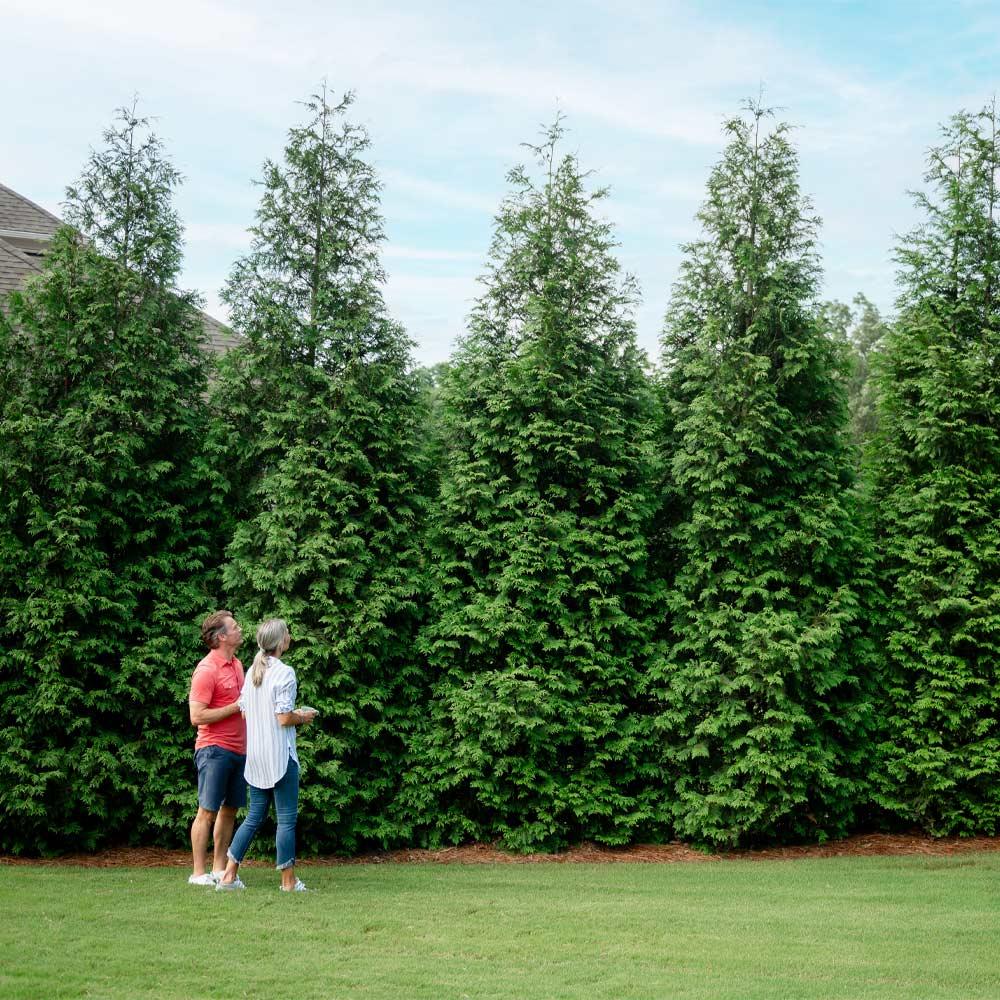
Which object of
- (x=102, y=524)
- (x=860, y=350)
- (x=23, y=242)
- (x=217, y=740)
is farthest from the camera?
(x=860, y=350)

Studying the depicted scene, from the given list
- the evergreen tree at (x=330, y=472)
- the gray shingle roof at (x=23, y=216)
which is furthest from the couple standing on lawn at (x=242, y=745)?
the gray shingle roof at (x=23, y=216)

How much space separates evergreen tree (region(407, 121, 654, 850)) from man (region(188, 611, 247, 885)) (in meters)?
2.60

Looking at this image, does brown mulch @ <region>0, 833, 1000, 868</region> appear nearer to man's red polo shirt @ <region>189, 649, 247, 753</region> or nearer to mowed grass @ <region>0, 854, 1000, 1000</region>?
mowed grass @ <region>0, 854, 1000, 1000</region>

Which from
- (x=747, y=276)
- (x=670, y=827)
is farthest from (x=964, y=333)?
(x=670, y=827)

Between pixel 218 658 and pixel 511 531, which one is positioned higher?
pixel 511 531

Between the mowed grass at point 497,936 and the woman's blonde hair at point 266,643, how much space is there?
1.44m

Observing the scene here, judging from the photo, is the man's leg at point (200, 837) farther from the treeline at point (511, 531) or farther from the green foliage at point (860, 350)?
the green foliage at point (860, 350)

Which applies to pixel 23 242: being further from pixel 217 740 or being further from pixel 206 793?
pixel 206 793

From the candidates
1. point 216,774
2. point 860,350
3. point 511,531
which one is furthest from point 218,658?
point 860,350

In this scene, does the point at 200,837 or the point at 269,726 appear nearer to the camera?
the point at 269,726

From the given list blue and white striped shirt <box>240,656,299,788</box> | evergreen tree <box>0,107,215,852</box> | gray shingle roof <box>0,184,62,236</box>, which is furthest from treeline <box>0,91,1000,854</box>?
gray shingle roof <box>0,184,62,236</box>

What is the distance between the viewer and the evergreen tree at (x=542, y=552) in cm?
967

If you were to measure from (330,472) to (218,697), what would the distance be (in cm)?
299

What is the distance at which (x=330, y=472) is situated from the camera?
9.76 m
